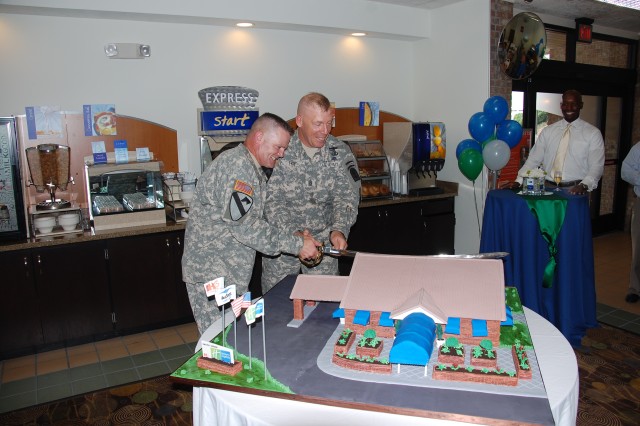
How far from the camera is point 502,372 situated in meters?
1.50

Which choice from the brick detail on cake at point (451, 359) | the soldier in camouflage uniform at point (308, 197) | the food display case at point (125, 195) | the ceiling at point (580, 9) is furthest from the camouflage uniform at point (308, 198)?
the ceiling at point (580, 9)

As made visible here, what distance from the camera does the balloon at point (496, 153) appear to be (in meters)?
4.42

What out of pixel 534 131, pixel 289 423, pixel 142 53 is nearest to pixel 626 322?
pixel 534 131

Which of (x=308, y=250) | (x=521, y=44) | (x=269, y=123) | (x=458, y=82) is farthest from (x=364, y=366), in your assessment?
(x=458, y=82)

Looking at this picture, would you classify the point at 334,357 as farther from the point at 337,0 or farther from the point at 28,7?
the point at 337,0

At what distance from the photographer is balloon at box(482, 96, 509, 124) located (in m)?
4.61

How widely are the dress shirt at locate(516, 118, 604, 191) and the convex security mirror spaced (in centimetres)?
73

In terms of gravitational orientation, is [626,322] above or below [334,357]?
below

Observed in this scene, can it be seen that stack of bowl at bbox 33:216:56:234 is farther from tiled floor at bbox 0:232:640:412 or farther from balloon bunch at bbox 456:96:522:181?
balloon bunch at bbox 456:96:522:181

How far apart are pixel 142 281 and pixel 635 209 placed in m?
4.32

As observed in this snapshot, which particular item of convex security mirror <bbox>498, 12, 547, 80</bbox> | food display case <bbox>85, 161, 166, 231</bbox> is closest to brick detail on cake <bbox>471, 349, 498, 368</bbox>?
food display case <bbox>85, 161, 166, 231</bbox>

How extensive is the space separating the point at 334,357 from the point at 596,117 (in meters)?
6.58

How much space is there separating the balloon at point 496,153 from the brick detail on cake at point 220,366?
138 inches

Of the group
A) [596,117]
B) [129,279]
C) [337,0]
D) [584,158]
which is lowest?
[129,279]
